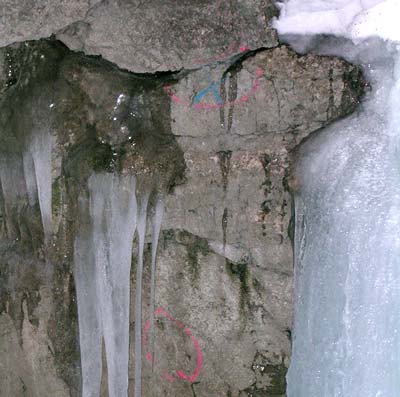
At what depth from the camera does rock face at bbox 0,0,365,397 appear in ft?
7.74

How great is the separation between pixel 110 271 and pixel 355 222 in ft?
3.39

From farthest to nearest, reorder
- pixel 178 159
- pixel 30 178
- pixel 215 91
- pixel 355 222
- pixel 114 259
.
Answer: pixel 30 178 → pixel 114 259 → pixel 178 159 → pixel 215 91 → pixel 355 222

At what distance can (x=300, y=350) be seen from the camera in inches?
98.8

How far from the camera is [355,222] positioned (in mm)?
2289

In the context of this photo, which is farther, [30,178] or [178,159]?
[30,178]

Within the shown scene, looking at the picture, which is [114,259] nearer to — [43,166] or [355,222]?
[43,166]

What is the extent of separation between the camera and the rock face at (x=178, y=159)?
236cm

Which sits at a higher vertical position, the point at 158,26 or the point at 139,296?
the point at 158,26

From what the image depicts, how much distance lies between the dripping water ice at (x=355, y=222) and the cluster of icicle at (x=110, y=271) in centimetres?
66

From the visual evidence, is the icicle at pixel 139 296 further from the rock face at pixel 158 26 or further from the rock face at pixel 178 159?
the rock face at pixel 158 26

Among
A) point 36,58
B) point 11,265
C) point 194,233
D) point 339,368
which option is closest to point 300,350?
point 339,368

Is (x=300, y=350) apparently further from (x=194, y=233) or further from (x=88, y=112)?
(x=88, y=112)

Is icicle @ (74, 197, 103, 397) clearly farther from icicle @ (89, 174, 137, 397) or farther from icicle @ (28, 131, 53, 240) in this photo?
icicle @ (28, 131, 53, 240)

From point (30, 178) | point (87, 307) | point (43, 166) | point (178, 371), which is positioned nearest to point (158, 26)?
point (43, 166)
